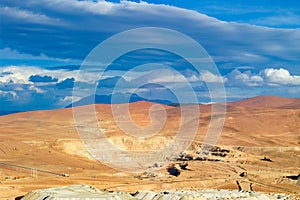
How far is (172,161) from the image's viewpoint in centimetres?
11944

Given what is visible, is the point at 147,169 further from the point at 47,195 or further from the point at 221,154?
the point at 47,195

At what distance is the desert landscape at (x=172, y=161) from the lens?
3231 inches

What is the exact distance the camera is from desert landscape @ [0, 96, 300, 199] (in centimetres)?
8206

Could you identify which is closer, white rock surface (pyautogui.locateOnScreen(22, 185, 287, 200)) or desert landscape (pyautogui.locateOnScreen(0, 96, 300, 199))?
white rock surface (pyautogui.locateOnScreen(22, 185, 287, 200))

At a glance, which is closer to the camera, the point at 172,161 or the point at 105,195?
the point at 105,195

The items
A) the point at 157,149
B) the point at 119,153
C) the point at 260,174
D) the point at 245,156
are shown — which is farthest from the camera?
the point at 157,149

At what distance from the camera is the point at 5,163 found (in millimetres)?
99188

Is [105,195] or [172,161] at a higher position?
[105,195]

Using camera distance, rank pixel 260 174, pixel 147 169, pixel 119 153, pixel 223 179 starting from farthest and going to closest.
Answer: pixel 119 153
pixel 147 169
pixel 260 174
pixel 223 179

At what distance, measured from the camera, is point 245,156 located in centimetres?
11656

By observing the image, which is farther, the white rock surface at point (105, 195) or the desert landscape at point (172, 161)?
the desert landscape at point (172, 161)

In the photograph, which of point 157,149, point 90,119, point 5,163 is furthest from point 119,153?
point 90,119

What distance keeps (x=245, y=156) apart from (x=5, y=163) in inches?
2023

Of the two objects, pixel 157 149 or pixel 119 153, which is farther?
pixel 157 149
